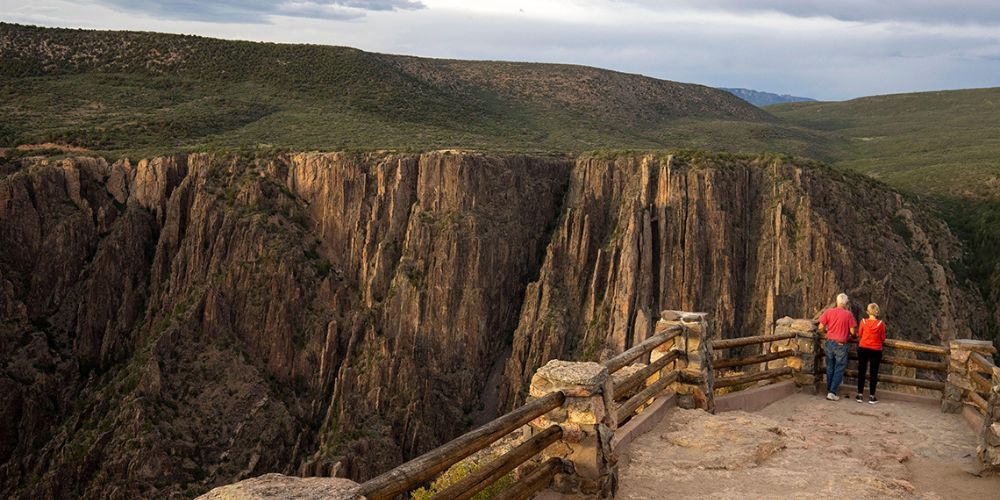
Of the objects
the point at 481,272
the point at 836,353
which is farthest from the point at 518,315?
the point at 836,353

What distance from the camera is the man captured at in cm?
1717

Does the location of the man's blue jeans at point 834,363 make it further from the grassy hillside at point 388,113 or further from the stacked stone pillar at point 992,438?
the grassy hillside at point 388,113

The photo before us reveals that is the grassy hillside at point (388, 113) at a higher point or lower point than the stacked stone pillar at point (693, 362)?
higher

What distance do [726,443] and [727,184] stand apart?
5466 cm

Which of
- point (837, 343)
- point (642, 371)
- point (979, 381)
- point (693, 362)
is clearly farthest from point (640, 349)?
point (979, 381)

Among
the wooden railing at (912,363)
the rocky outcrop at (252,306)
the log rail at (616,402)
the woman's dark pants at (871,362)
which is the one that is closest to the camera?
the log rail at (616,402)

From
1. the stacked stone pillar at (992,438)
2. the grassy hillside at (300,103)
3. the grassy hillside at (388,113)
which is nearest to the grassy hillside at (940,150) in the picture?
the grassy hillside at (388,113)

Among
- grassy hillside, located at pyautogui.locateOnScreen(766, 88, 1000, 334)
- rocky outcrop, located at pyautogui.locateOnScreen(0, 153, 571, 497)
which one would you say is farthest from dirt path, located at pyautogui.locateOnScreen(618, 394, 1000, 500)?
grassy hillside, located at pyautogui.locateOnScreen(766, 88, 1000, 334)

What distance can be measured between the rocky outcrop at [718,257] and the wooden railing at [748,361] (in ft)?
140

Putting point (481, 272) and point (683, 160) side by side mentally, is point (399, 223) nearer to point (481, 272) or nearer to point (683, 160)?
point (481, 272)

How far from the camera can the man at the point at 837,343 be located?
17.2m

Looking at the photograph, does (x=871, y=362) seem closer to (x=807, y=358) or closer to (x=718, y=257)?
(x=807, y=358)

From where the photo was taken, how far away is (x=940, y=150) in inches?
4045

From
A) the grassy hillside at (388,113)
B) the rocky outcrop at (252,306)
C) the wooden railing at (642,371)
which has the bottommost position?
the rocky outcrop at (252,306)
